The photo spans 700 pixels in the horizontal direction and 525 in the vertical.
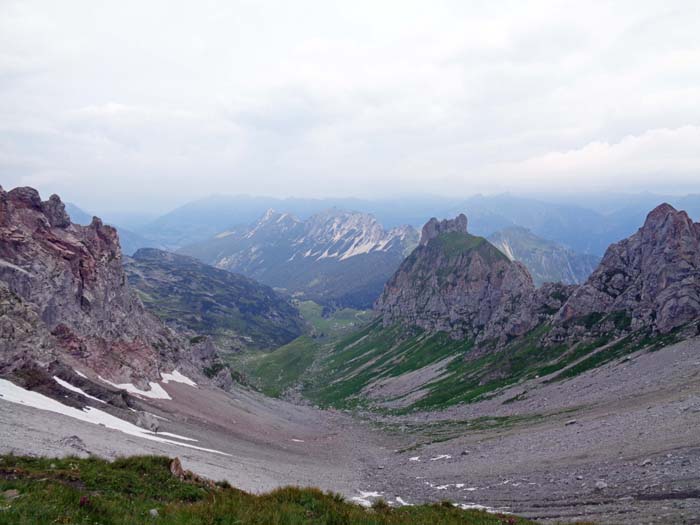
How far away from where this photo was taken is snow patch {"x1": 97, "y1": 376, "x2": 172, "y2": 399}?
246ft

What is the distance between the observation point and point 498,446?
6544 cm

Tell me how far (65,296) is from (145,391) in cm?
2481

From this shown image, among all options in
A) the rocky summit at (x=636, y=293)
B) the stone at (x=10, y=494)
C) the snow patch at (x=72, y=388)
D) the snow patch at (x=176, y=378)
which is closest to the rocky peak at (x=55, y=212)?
the snow patch at (x=176, y=378)

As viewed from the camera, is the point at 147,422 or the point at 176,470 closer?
the point at 176,470

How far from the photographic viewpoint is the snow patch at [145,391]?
246 ft

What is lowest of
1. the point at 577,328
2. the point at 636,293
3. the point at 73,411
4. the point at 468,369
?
the point at 468,369

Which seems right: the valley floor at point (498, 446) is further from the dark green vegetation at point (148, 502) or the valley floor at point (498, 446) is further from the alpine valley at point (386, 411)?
the dark green vegetation at point (148, 502)

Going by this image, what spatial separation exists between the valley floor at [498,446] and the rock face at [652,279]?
18183 mm

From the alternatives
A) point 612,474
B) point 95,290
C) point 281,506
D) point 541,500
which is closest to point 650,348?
point 612,474

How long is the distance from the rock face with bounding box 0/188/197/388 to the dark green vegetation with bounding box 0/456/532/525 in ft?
135

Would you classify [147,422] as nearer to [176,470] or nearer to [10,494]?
[176,470]

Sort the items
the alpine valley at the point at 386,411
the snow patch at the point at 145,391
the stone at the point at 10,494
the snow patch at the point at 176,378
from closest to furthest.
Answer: the stone at the point at 10,494
the alpine valley at the point at 386,411
the snow patch at the point at 145,391
the snow patch at the point at 176,378

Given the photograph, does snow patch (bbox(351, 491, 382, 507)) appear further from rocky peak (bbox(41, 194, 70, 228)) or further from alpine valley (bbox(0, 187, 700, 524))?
rocky peak (bbox(41, 194, 70, 228))

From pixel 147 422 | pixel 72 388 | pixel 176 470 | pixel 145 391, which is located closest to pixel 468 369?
pixel 145 391
